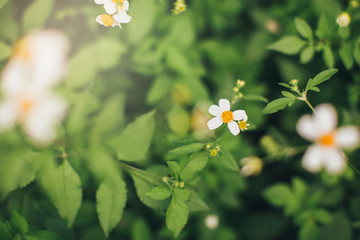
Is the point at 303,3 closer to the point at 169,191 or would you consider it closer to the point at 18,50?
the point at 169,191

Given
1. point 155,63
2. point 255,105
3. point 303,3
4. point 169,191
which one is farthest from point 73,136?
point 303,3

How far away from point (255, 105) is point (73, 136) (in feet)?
4.40

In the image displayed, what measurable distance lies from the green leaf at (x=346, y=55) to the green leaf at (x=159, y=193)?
1.06 m

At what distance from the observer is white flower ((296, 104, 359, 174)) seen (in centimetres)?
158

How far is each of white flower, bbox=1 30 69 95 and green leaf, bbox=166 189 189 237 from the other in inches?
32.5

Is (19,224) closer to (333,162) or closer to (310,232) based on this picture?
(310,232)

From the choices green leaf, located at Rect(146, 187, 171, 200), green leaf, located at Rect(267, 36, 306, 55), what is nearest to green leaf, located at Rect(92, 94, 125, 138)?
green leaf, located at Rect(146, 187, 171, 200)

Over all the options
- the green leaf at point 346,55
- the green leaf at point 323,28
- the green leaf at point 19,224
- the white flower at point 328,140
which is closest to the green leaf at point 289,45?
the green leaf at point 323,28

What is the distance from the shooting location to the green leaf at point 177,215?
3.09 ft

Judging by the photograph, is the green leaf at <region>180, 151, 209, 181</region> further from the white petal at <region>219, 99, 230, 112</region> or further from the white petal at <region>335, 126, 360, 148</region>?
the white petal at <region>335, 126, 360, 148</region>

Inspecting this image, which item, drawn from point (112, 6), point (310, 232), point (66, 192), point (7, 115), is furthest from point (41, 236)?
point (310, 232)

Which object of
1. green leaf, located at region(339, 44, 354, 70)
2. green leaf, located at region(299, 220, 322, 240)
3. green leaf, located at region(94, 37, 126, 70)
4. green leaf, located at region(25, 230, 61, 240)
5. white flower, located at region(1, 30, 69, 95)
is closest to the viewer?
green leaf, located at region(25, 230, 61, 240)

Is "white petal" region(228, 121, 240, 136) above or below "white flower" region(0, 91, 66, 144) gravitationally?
below

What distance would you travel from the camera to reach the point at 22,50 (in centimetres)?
137
